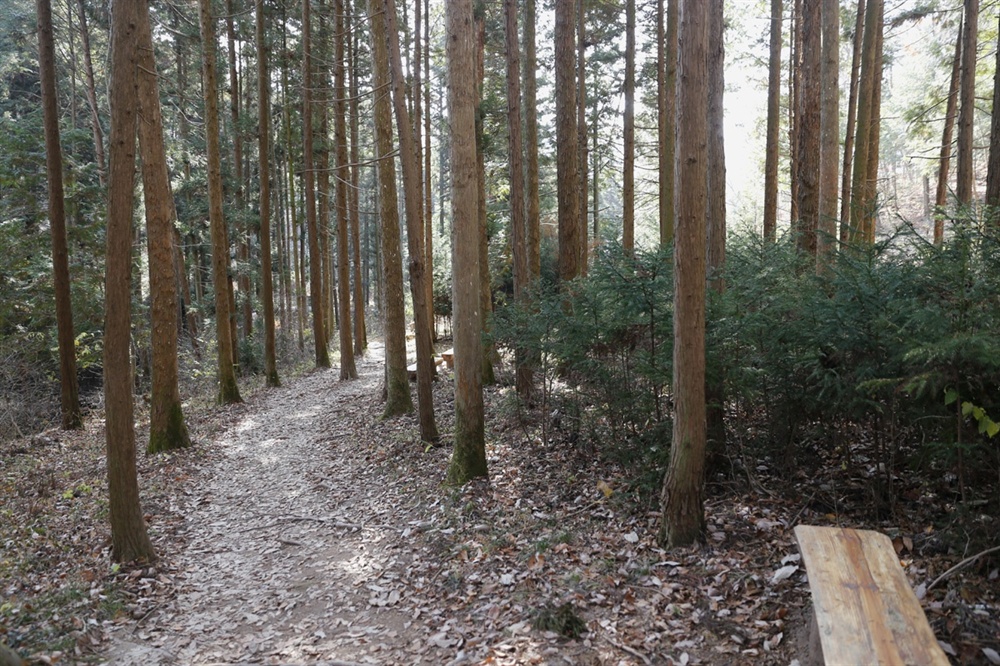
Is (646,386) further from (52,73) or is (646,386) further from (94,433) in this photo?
(52,73)

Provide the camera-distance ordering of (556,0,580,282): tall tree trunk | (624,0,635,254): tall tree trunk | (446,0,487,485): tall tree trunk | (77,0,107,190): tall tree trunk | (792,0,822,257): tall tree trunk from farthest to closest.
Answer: (624,0,635,254): tall tree trunk, (77,0,107,190): tall tree trunk, (556,0,580,282): tall tree trunk, (792,0,822,257): tall tree trunk, (446,0,487,485): tall tree trunk

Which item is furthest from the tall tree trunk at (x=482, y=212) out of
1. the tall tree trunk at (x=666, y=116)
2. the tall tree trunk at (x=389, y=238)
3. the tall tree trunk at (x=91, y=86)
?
the tall tree trunk at (x=91, y=86)

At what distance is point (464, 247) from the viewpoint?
7.09 metres

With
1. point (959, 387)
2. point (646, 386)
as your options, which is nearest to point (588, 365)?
point (646, 386)

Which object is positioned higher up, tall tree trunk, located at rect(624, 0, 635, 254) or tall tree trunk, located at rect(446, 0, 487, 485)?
tall tree trunk, located at rect(624, 0, 635, 254)

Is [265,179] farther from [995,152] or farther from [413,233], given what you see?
[995,152]

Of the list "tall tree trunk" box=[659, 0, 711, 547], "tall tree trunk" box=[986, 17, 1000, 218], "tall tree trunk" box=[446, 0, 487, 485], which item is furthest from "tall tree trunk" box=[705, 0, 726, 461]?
"tall tree trunk" box=[986, 17, 1000, 218]

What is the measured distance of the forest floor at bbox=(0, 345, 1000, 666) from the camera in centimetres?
416

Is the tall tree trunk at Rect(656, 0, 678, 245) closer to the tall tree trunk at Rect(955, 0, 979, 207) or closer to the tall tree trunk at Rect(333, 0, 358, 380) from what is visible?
the tall tree trunk at Rect(955, 0, 979, 207)

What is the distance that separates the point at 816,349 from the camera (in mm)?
4777

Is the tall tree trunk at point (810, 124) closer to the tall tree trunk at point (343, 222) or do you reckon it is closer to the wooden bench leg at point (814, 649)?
the wooden bench leg at point (814, 649)

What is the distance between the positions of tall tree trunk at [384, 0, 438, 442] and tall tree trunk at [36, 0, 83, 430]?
6937 mm

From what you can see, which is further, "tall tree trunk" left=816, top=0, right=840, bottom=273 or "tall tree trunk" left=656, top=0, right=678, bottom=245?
"tall tree trunk" left=656, top=0, right=678, bottom=245

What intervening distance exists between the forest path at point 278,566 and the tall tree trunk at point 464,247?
1214 millimetres
